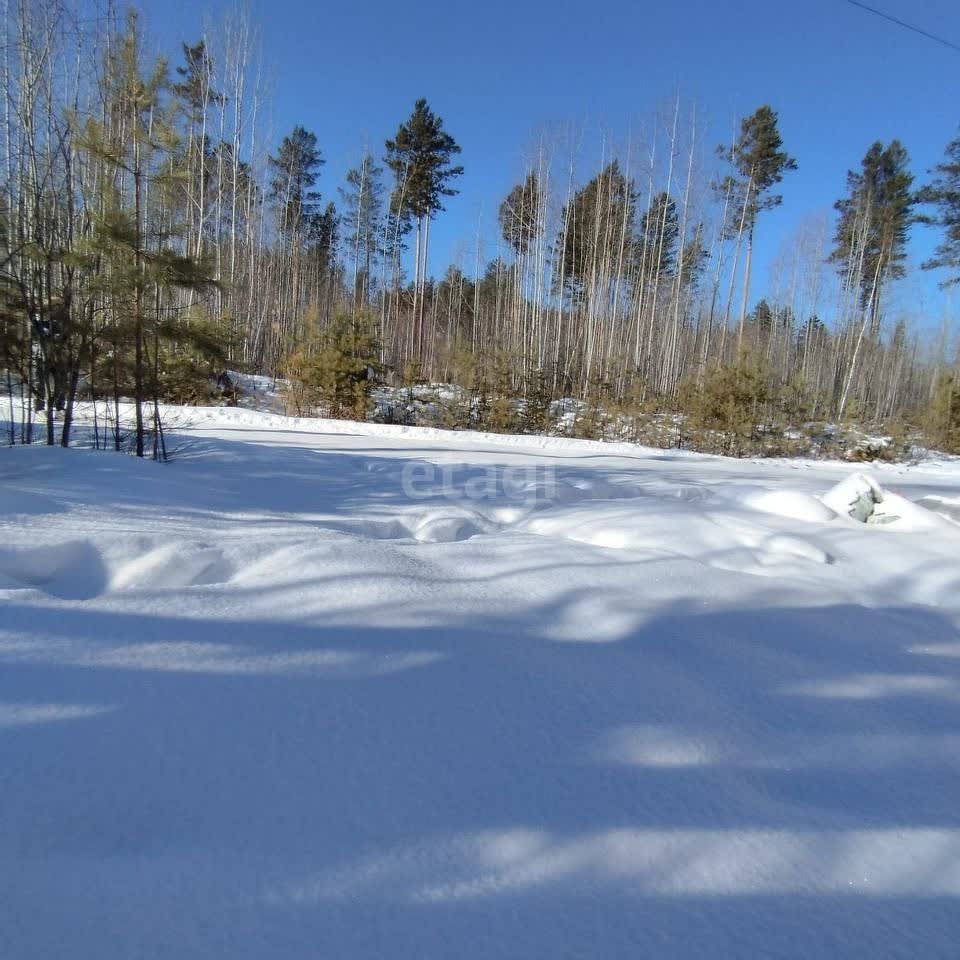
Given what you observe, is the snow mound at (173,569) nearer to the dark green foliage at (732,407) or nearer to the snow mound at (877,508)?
the snow mound at (877,508)

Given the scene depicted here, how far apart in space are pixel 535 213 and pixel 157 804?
74.3 ft

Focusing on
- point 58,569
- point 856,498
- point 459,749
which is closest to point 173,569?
point 58,569

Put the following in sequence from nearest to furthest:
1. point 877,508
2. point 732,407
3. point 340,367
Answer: point 877,508 < point 732,407 < point 340,367

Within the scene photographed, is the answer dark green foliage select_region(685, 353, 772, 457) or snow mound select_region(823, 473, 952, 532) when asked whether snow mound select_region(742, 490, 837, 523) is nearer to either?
snow mound select_region(823, 473, 952, 532)

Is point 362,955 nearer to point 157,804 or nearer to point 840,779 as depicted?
point 157,804

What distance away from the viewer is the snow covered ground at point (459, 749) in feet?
3.01

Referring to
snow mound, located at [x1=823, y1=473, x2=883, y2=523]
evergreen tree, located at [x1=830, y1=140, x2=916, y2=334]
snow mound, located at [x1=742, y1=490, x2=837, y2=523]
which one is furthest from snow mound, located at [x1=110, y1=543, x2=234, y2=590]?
evergreen tree, located at [x1=830, y1=140, x2=916, y2=334]

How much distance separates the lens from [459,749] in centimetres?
133

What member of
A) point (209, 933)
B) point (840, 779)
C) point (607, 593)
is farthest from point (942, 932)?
point (607, 593)

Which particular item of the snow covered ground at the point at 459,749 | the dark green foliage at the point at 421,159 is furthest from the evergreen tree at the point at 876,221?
the snow covered ground at the point at 459,749

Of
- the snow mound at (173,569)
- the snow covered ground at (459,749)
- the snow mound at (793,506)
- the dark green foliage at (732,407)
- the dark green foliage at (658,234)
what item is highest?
the dark green foliage at (658,234)

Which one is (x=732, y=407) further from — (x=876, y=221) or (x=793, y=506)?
(x=876, y=221)

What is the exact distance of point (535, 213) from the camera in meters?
20.7

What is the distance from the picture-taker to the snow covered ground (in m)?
0.92
